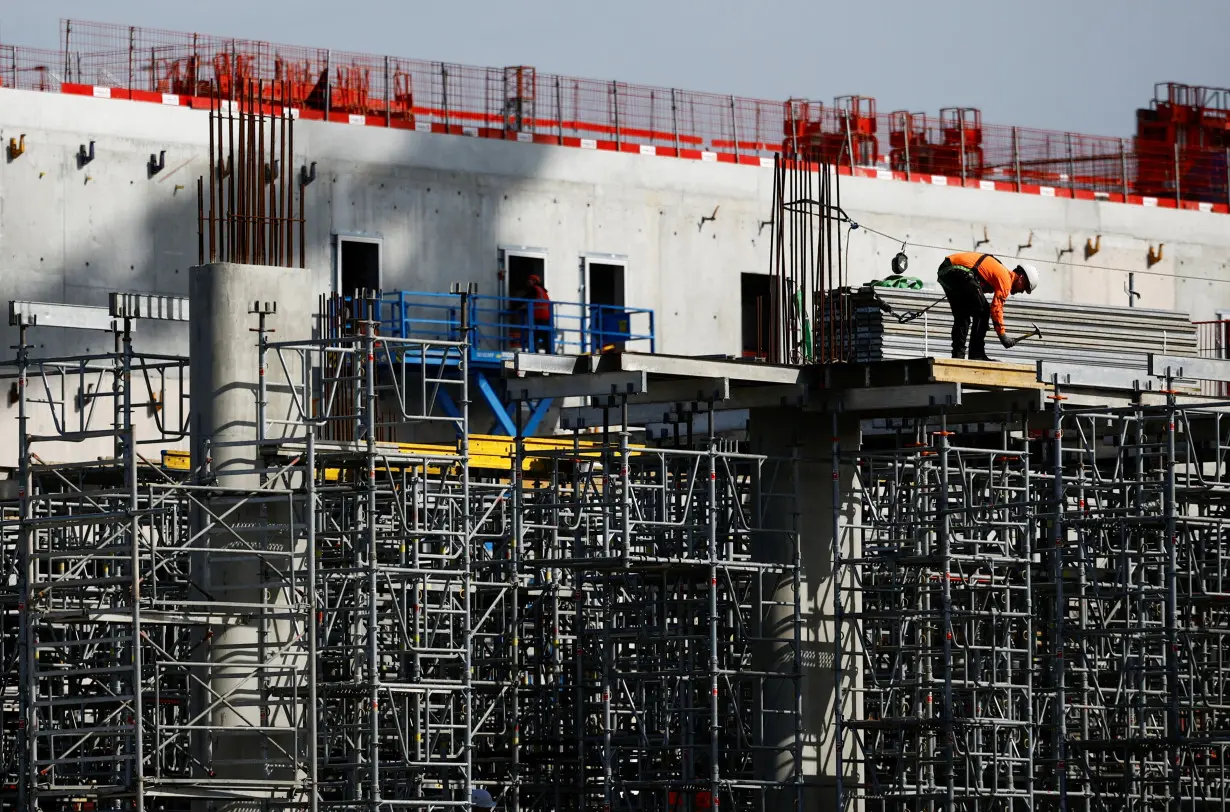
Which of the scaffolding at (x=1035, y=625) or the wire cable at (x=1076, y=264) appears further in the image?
the wire cable at (x=1076, y=264)

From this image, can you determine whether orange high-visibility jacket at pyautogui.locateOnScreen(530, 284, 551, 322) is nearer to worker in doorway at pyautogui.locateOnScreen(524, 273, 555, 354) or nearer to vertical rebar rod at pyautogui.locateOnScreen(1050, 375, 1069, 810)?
worker in doorway at pyautogui.locateOnScreen(524, 273, 555, 354)

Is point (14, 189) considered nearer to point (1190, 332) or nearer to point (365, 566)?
point (365, 566)

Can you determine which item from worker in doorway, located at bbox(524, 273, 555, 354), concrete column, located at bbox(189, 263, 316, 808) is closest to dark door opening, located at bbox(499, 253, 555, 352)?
worker in doorway, located at bbox(524, 273, 555, 354)

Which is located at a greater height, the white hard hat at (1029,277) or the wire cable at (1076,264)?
the wire cable at (1076,264)

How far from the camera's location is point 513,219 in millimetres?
45188

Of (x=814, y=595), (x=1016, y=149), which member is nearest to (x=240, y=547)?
(x=814, y=595)

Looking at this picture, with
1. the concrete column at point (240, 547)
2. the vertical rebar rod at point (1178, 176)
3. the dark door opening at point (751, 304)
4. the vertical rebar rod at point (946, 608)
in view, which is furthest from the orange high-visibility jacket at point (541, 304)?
the vertical rebar rod at point (1178, 176)

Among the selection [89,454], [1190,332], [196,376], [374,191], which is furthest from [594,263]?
[196,376]

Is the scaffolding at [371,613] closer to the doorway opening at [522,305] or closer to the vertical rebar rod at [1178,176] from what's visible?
the doorway opening at [522,305]

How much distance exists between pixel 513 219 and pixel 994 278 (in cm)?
1579

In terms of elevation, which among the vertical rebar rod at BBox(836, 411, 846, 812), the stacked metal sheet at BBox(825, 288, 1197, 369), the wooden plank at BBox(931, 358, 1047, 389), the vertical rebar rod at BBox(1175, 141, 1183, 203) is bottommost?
the vertical rebar rod at BBox(836, 411, 846, 812)

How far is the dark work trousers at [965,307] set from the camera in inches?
1211

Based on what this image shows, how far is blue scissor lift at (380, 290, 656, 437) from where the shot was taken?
42.9 metres

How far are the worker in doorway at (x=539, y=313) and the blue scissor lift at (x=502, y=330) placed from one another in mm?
41
